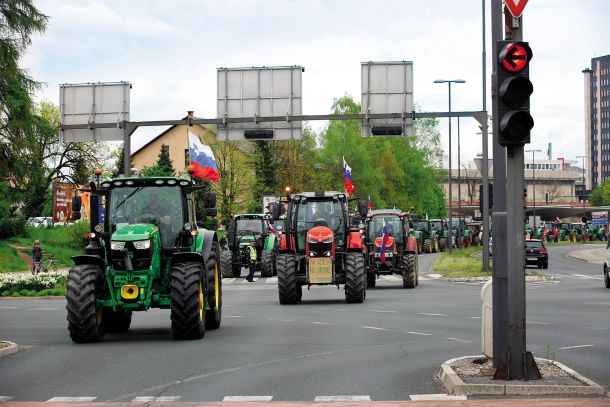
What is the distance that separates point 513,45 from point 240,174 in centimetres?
7703

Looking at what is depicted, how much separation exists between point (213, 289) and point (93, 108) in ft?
64.2

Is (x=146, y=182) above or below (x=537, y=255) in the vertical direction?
above

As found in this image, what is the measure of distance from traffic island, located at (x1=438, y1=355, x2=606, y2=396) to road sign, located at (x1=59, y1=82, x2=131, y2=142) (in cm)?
2584

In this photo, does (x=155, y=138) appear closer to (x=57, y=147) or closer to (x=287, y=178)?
(x=287, y=178)

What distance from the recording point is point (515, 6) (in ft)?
38.1

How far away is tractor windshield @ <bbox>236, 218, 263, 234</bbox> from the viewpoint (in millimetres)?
45875

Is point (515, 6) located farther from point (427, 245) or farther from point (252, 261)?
point (427, 245)

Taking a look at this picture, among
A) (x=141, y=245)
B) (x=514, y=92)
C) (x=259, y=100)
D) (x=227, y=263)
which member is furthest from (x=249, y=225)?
(x=514, y=92)

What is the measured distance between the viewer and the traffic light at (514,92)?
1130 cm

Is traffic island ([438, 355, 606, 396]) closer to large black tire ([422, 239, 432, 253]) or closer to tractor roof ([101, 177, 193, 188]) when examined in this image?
tractor roof ([101, 177, 193, 188])

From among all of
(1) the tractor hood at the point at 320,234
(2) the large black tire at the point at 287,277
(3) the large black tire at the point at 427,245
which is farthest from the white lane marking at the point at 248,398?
(3) the large black tire at the point at 427,245

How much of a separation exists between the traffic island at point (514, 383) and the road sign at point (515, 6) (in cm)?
378

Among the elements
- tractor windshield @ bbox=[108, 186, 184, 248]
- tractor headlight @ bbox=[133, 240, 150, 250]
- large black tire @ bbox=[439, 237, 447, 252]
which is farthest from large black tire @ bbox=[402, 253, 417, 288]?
large black tire @ bbox=[439, 237, 447, 252]

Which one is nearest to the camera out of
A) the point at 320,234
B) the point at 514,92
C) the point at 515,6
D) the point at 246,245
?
the point at 514,92
